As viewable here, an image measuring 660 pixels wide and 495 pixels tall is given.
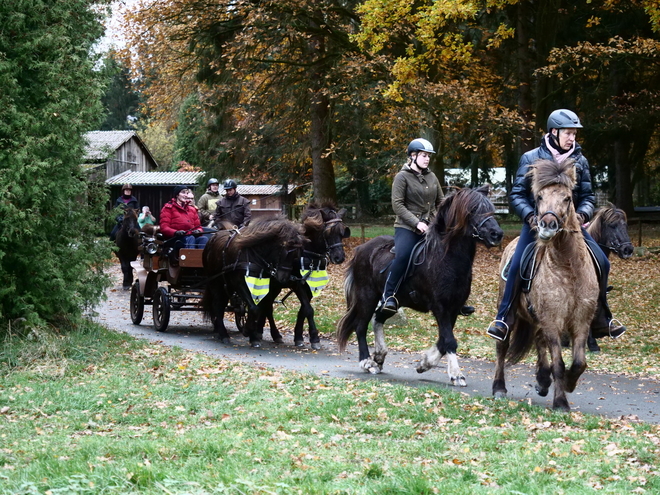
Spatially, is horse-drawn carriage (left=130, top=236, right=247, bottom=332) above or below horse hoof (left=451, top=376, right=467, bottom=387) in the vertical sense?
above

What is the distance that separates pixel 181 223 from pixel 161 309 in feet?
5.43

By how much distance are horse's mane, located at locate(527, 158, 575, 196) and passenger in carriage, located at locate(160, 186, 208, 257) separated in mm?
8648

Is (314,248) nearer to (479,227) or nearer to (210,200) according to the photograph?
(479,227)

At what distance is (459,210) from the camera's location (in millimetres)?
10125

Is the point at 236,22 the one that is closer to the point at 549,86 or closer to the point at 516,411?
the point at 549,86

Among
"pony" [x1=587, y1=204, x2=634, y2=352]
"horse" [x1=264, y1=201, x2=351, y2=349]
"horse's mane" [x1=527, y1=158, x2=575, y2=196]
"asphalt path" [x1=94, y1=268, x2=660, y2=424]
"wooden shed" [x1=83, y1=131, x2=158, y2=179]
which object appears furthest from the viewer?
"wooden shed" [x1=83, y1=131, x2=158, y2=179]

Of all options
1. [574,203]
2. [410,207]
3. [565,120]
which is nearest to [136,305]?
[410,207]

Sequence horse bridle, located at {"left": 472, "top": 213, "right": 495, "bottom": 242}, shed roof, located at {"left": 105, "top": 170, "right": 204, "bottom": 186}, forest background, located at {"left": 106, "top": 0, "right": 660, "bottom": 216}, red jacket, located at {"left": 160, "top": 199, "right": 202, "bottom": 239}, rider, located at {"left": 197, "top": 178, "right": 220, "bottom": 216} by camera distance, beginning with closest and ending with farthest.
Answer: horse bridle, located at {"left": 472, "top": 213, "right": 495, "bottom": 242} < red jacket, located at {"left": 160, "top": 199, "right": 202, "bottom": 239} < rider, located at {"left": 197, "top": 178, "right": 220, "bottom": 216} < forest background, located at {"left": 106, "top": 0, "right": 660, "bottom": 216} < shed roof, located at {"left": 105, "top": 170, "right": 204, "bottom": 186}

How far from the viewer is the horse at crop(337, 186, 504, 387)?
1000cm

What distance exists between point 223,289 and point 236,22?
14109mm

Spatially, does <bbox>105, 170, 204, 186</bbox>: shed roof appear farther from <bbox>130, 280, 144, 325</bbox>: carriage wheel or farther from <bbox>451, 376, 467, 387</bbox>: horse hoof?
<bbox>451, 376, 467, 387</bbox>: horse hoof

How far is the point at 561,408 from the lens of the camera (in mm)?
8508

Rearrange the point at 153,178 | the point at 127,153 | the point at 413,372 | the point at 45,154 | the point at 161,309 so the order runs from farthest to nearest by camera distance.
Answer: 1. the point at 127,153
2. the point at 153,178
3. the point at 161,309
4. the point at 45,154
5. the point at 413,372

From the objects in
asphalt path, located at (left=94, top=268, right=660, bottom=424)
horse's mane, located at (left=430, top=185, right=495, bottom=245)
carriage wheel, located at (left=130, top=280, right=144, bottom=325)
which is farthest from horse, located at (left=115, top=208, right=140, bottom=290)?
horse's mane, located at (left=430, top=185, right=495, bottom=245)
